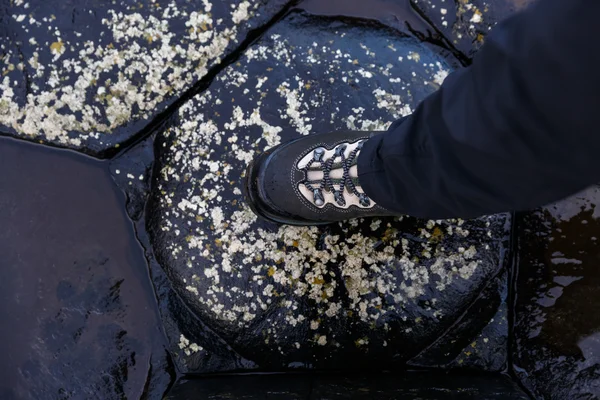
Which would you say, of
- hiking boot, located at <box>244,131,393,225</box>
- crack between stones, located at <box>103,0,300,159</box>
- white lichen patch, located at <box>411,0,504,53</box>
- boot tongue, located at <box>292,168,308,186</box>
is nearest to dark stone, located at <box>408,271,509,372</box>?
hiking boot, located at <box>244,131,393,225</box>

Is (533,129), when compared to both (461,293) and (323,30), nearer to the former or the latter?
(461,293)

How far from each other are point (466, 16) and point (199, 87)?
109 cm

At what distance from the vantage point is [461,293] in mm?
1759

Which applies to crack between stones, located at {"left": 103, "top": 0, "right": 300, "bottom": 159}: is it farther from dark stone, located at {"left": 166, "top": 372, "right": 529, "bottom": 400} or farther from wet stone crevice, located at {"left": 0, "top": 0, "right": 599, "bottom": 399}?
dark stone, located at {"left": 166, "top": 372, "right": 529, "bottom": 400}

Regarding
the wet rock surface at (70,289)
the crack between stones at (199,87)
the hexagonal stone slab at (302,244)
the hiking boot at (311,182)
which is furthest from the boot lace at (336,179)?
the wet rock surface at (70,289)

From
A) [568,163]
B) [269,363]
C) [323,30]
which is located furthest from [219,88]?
[568,163]

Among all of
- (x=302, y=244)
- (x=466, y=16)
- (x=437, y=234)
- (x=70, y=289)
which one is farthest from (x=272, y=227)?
(x=466, y=16)

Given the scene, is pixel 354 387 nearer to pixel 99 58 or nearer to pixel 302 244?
pixel 302 244

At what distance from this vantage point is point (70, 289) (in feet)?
6.17

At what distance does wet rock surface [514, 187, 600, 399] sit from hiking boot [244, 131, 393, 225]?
0.70 meters

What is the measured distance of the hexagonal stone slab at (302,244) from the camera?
5.72ft

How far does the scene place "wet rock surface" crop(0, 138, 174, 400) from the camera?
186cm

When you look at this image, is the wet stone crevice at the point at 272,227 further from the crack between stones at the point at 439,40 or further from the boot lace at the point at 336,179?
the boot lace at the point at 336,179

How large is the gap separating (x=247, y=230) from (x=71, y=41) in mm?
991
